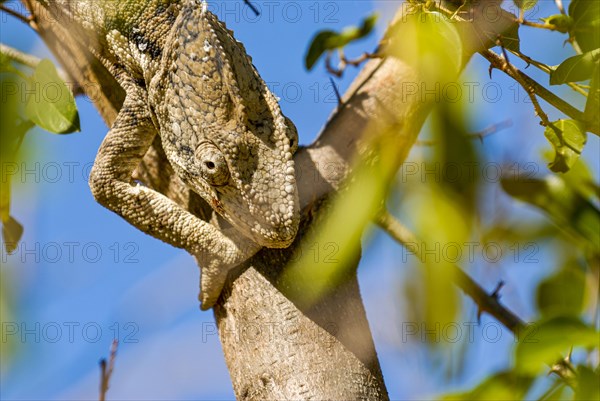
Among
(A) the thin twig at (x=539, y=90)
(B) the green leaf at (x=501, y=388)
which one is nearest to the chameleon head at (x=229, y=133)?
(A) the thin twig at (x=539, y=90)

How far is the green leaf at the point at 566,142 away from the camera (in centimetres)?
206

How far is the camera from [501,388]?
0.94 meters

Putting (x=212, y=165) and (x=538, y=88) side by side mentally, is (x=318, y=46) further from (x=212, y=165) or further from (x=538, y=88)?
(x=538, y=88)

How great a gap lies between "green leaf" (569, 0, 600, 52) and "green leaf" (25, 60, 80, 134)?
1.75 m

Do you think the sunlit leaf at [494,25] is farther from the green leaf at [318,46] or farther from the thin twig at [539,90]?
the green leaf at [318,46]

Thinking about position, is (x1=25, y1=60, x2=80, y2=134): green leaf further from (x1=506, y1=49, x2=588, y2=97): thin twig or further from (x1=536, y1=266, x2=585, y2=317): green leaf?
(x1=536, y1=266, x2=585, y2=317): green leaf

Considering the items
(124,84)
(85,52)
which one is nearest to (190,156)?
(124,84)

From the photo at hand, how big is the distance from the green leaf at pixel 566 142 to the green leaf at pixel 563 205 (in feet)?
1.10

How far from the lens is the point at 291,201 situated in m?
2.69

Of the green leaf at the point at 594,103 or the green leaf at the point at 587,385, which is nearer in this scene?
the green leaf at the point at 587,385

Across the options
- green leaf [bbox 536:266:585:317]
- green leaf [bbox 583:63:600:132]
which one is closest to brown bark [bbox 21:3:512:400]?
green leaf [bbox 583:63:600:132]

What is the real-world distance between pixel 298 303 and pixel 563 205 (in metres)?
1.29

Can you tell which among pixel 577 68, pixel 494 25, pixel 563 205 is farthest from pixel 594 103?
pixel 494 25

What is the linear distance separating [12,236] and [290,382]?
159 cm
